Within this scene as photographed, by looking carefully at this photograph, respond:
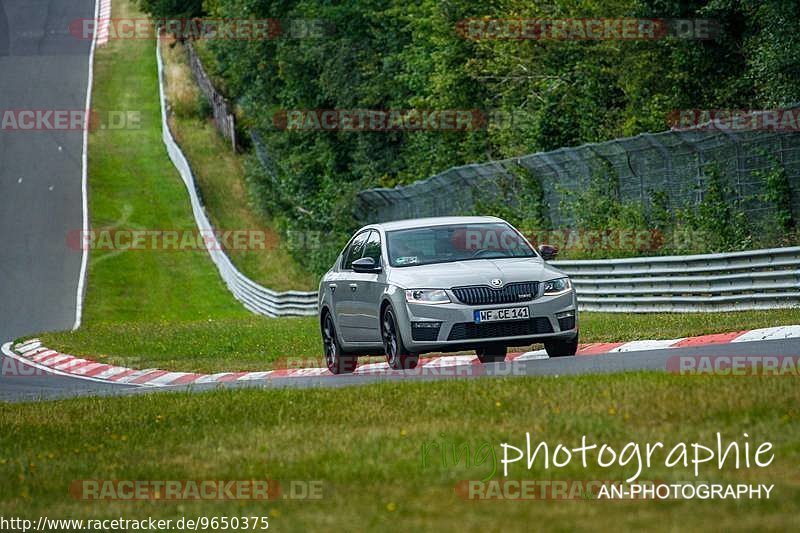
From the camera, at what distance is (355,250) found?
698 inches

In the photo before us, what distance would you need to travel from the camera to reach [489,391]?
11250 millimetres

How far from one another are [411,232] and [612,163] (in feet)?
39.2

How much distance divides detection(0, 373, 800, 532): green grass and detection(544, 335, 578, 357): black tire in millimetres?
3688

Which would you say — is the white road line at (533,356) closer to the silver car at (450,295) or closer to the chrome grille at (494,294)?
A: the silver car at (450,295)

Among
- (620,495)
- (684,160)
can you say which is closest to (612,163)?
(684,160)

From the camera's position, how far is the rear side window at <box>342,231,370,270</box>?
57.3 ft

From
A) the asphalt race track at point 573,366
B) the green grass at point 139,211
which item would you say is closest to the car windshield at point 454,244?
the asphalt race track at point 573,366

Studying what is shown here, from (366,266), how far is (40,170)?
163 feet

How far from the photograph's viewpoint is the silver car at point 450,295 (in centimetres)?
1504
